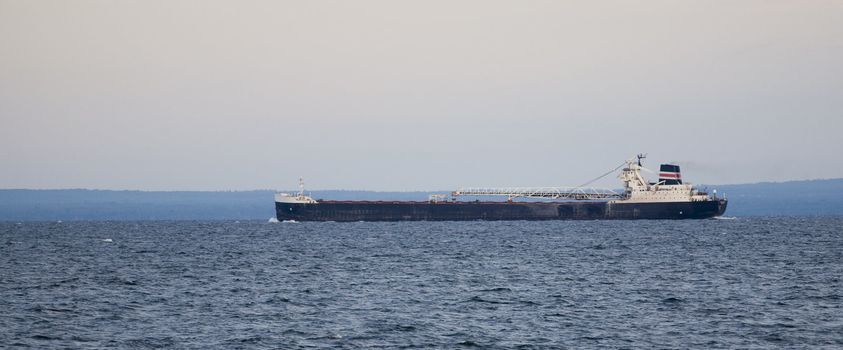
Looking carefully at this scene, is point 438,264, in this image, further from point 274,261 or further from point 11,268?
point 11,268

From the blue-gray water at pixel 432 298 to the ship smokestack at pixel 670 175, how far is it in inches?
2411

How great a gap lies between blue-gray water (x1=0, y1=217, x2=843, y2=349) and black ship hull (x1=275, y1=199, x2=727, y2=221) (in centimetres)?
6284

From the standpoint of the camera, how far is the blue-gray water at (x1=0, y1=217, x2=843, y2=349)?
3834 cm

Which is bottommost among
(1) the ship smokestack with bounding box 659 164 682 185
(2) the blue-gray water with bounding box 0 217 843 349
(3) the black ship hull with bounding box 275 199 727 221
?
(2) the blue-gray water with bounding box 0 217 843 349

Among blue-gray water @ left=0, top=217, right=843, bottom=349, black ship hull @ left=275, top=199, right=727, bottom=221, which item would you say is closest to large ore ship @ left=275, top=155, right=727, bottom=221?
black ship hull @ left=275, top=199, right=727, bottom=221

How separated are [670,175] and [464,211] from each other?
3360cm

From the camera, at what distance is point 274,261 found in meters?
77.1

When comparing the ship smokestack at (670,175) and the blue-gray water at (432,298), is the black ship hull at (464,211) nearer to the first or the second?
the ship smokestack at (670,175)

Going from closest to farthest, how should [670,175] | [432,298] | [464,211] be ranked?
1. [432,298]
2. [670,175]
3. [464,211]

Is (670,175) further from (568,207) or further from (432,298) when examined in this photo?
(432,298)

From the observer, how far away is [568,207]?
15400cm

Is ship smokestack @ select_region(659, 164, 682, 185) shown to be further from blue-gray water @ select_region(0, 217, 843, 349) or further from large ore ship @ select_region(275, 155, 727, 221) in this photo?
blue-gray water @ select_region(0, 217, 843, 349)

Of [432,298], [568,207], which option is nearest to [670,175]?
[568,207]

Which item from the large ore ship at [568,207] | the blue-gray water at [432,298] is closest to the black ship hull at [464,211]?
the large ore ship at [568,207]
